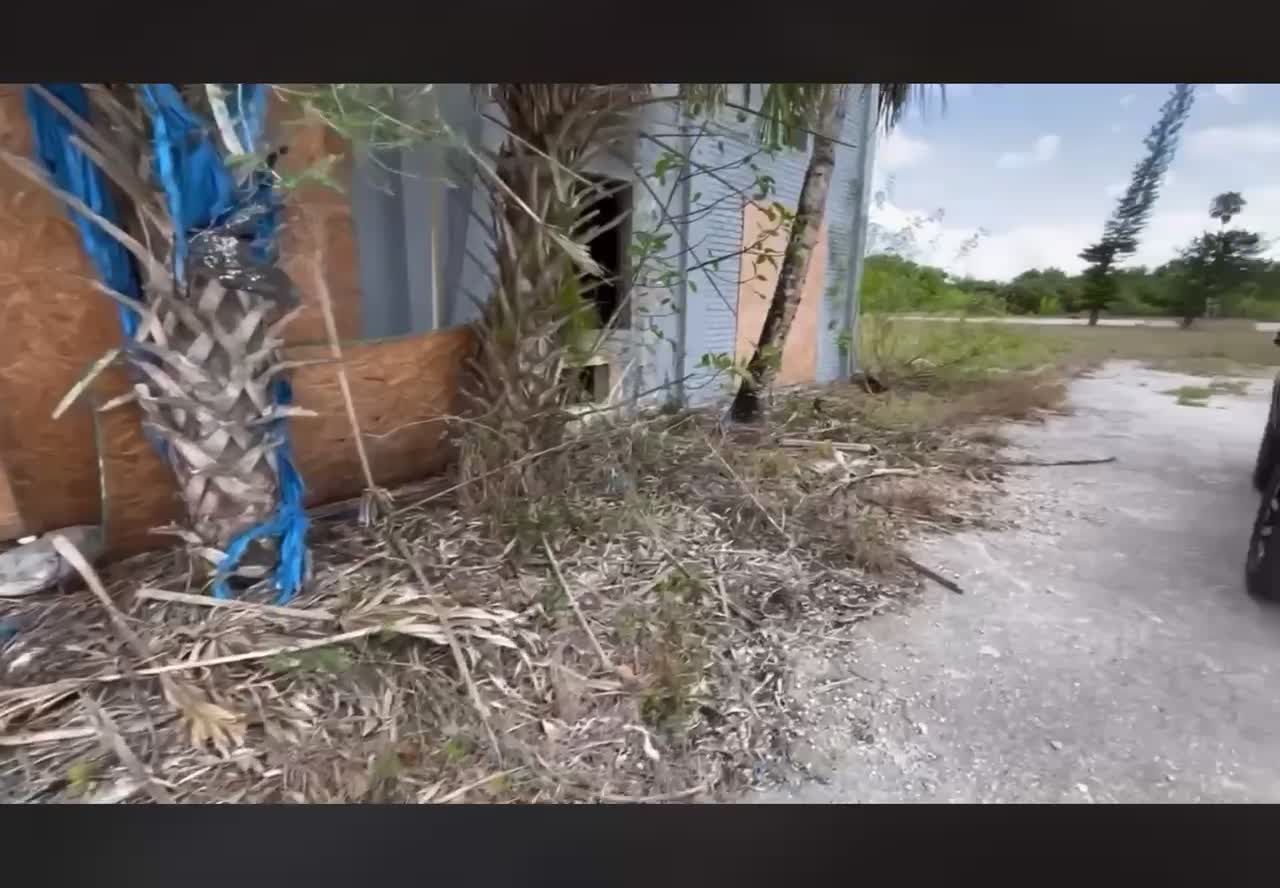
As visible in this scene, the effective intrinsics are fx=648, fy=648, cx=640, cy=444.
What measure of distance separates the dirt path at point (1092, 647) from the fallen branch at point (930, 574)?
0.04ft

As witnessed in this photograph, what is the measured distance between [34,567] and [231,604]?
19cm

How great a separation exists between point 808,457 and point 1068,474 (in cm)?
28

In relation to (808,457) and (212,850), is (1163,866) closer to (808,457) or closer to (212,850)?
(808,457)

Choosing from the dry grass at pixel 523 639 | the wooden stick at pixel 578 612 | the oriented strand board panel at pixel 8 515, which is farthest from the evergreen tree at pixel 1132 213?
the oriented strand board panel at pixel 8 515

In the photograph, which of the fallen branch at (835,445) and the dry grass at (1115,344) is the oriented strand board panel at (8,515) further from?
the dry grass at (1115,344)

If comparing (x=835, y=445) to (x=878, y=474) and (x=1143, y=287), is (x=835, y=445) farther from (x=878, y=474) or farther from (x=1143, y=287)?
(x=1143, y=287)

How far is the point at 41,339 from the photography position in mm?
594

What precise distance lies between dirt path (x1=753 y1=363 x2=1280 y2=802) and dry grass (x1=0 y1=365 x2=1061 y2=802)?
51 mm

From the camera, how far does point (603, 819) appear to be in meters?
0.57

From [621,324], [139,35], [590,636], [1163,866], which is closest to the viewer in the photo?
[139,35]

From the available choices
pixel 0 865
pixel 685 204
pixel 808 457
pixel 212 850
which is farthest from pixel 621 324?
pixel 0 865

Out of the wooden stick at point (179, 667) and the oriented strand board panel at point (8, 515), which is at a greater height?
the oriented strand board panel at point (8, 515)

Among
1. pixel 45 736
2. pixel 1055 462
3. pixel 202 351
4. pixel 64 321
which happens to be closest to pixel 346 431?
pixel 202 351

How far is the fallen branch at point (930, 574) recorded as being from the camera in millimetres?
704
